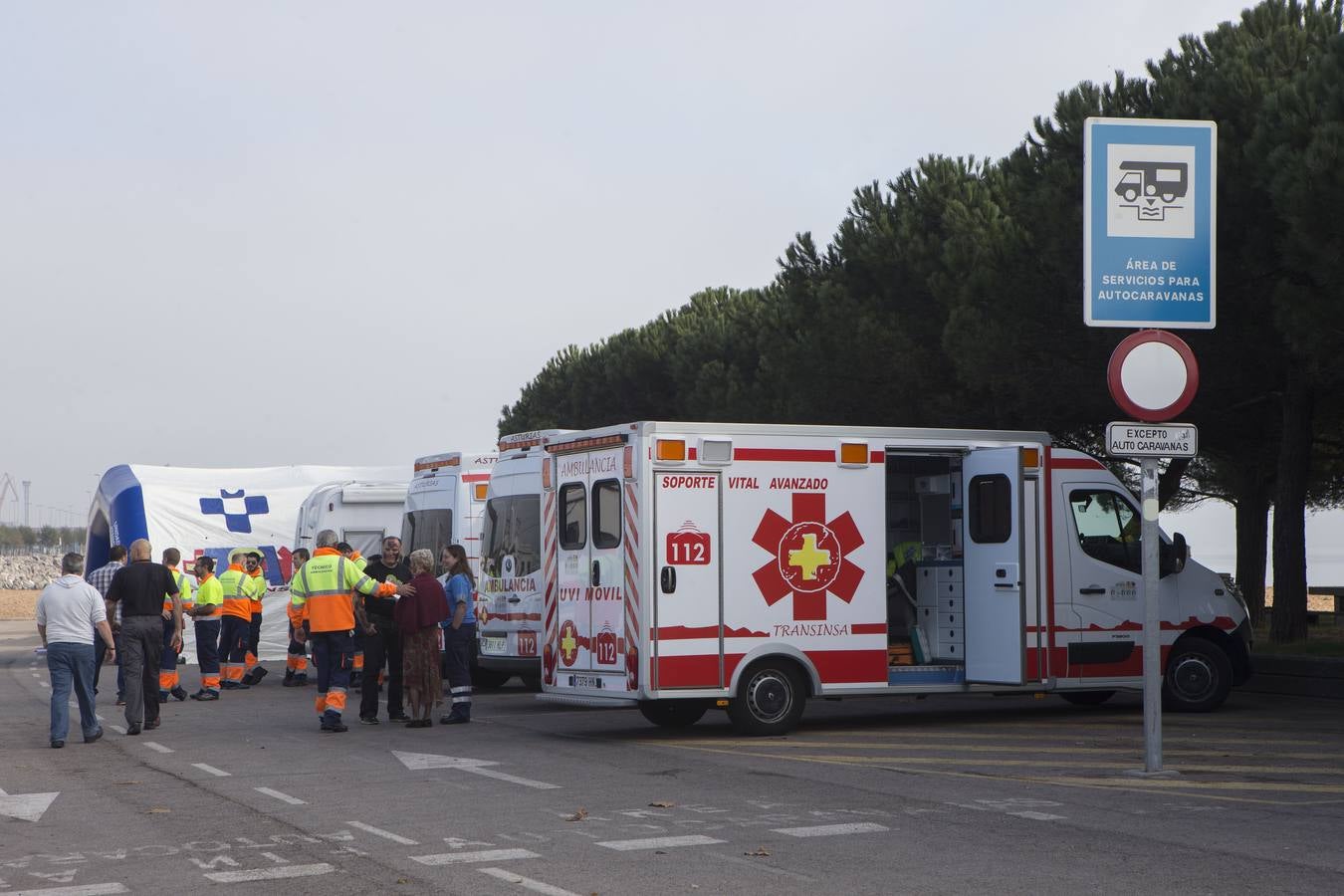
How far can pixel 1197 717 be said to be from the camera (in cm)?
1495

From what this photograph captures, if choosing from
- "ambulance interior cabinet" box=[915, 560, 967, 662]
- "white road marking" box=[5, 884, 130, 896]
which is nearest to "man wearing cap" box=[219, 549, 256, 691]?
"ambulance interior cabinet" box=[915, 560, 967, 662]

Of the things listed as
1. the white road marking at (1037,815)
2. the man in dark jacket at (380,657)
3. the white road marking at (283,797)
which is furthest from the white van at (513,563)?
the white road marking at (1037,815)

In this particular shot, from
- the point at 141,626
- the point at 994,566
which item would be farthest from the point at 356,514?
the point at 994,566

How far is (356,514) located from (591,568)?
11884 mm

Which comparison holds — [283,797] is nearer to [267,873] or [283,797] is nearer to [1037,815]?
[267,873]

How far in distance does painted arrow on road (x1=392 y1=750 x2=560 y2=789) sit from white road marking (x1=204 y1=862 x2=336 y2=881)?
3038mm

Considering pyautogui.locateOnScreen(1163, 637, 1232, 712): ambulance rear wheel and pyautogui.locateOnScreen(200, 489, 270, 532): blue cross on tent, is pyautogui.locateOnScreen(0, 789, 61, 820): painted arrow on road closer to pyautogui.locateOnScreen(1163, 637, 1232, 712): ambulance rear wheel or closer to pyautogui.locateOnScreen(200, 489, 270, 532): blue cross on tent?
pyautogui.locateOnScreen(1163, 637, 1232, 712): ambulance rear wheel

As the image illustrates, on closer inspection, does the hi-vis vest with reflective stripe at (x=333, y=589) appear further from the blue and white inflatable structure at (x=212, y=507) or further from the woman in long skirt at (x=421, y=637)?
the blue and white inflatable structure at (x=212, y=507)

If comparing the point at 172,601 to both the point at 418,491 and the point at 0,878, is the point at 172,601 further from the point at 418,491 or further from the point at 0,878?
the point at 0,878

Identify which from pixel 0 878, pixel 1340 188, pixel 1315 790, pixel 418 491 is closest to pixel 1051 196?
pixel 1340 188

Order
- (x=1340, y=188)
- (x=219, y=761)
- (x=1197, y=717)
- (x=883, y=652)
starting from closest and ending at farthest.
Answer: (x=219, y=761), (x=883, y=652), (x=1197, y=717), (x=1340, y=188)

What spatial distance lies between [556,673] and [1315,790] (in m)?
6.76

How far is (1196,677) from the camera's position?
15438mm

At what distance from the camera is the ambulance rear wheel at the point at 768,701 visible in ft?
44.2
